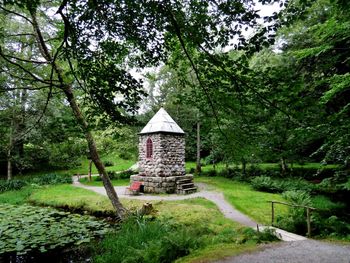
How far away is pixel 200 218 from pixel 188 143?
23.3 metres

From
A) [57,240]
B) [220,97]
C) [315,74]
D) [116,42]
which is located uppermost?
[315,74]

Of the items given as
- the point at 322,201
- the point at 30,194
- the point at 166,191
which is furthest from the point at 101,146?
the point at 322,201

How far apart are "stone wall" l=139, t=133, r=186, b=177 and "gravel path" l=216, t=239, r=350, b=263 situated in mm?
11709

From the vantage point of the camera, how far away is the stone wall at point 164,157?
18062 mm

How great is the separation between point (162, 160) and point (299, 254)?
41.1 feet

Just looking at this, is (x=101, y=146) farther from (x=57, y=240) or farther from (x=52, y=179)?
(x=57, y=240)

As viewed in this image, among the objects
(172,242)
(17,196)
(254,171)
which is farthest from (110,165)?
(172,242)

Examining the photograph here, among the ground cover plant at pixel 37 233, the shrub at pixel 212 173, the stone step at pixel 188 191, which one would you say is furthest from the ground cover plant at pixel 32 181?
the shrub at pixel 212 173

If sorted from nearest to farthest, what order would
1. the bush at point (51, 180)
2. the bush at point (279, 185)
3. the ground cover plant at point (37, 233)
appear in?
the ground cover plant at point (37, 233)
the bush at point (279, 185)
the bush at point (51, 180)

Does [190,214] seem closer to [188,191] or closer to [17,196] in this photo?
[188,191]

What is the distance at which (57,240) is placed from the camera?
7.98m

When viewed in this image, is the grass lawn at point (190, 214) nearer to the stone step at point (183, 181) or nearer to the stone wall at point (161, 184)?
the stone step at point (183, 181)

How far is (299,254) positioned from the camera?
6004 millimetres

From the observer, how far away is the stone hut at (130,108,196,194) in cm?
1752
